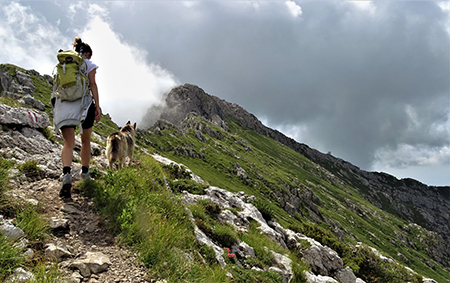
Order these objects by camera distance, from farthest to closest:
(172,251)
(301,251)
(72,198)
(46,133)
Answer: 1. (301,251)
2. (46,133)
3. (72,198)
4. (172,251)

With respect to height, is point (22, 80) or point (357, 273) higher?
point (22, 80)

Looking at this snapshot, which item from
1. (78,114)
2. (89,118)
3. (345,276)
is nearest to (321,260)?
(345,276)

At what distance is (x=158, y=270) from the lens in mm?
4016

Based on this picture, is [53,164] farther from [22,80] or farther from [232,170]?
[22,80]

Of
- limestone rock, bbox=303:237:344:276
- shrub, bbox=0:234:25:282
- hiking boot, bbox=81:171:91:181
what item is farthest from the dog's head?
limestone rock, bbox=303:237:344:276

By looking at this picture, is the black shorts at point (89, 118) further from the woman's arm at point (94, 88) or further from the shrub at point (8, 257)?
the shrub at point (8, 257)

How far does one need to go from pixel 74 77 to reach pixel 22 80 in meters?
176

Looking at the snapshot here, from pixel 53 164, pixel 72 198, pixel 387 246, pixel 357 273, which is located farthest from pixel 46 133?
pixel 387 246

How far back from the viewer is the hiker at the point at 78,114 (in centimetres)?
581

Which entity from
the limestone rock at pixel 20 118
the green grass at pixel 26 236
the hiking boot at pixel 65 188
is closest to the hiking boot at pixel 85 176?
the hiking boot at pixel 65 188

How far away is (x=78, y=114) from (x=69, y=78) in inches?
36.6

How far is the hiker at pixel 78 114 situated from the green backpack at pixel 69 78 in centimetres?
4

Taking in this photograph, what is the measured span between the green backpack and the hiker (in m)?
0.04

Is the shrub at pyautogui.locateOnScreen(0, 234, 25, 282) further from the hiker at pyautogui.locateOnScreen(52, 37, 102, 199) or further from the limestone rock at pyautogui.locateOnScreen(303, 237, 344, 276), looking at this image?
the limestone rock at pyautogui.locateOnScreen(303, 237, 344, 276)
